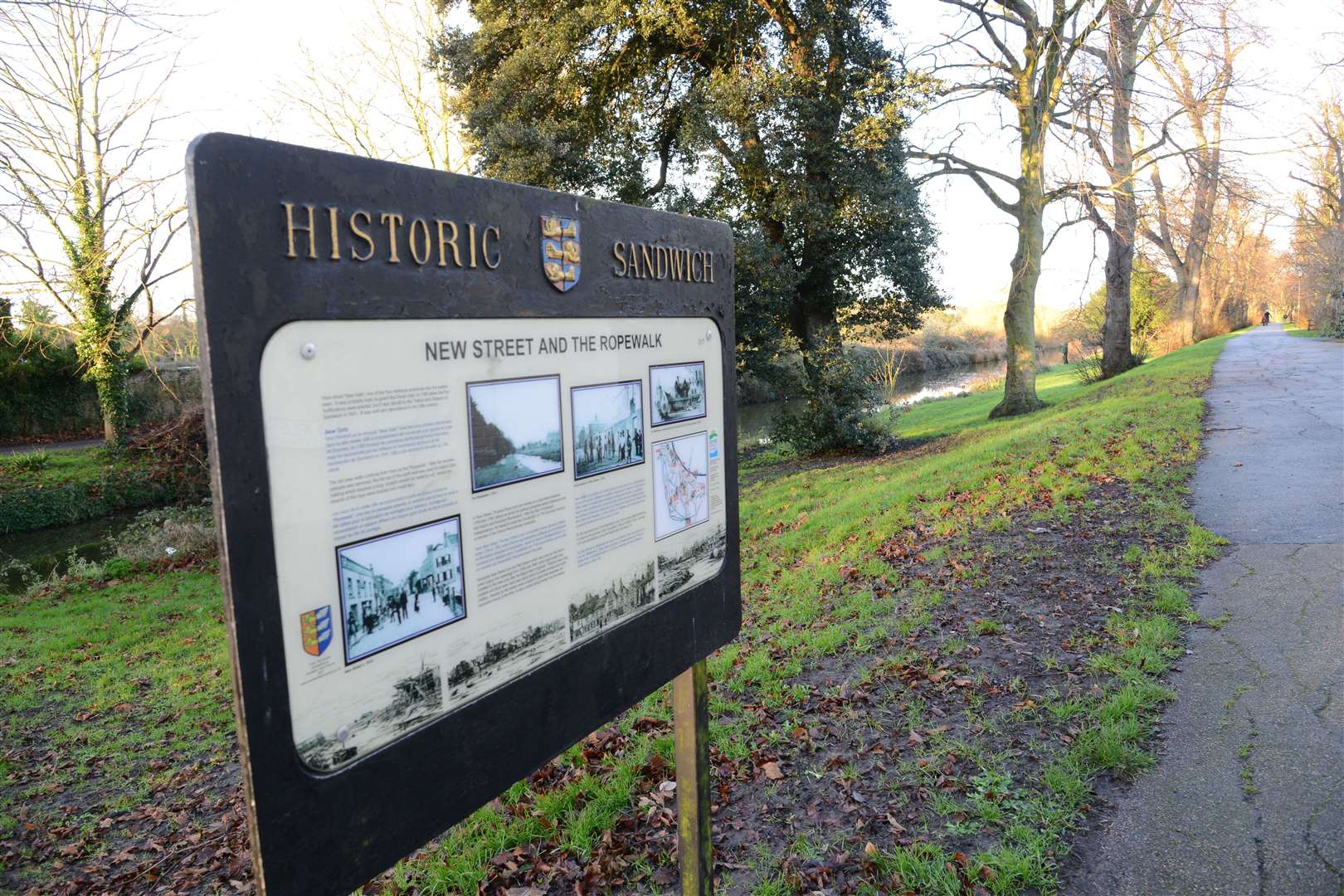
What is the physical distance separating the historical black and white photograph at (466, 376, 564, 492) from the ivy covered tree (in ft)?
39.1

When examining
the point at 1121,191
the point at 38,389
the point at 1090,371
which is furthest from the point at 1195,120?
the point at 38,389

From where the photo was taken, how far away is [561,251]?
6.63ft

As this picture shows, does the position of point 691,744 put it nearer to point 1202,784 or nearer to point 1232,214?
point 1202,784

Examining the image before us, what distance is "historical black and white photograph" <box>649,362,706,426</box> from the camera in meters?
2.42

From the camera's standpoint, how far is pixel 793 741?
4340mm

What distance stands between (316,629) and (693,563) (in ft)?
4.53

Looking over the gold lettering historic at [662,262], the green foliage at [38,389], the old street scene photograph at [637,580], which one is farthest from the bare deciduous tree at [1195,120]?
the green foliage at [38,389]

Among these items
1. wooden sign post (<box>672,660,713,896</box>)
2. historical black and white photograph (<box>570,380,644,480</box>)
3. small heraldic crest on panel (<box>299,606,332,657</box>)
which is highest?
historical black and white photograph (<box>570,380,644,480</box>)

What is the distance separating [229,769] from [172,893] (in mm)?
1871

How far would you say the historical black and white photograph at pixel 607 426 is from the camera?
210cm

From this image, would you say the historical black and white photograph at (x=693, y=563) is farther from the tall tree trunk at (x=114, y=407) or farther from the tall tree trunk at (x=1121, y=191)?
the tall tree trunk at (x=114, y=407)

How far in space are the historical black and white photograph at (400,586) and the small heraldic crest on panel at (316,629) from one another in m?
0.03

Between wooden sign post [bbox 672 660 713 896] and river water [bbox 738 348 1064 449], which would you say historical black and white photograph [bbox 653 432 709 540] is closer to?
wooden sign post [bbox 672 660 713 896]

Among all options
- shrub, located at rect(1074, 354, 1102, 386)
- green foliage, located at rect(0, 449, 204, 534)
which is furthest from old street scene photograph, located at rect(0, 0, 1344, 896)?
shrub, located at rect(1074, 354, 1102, 386)
